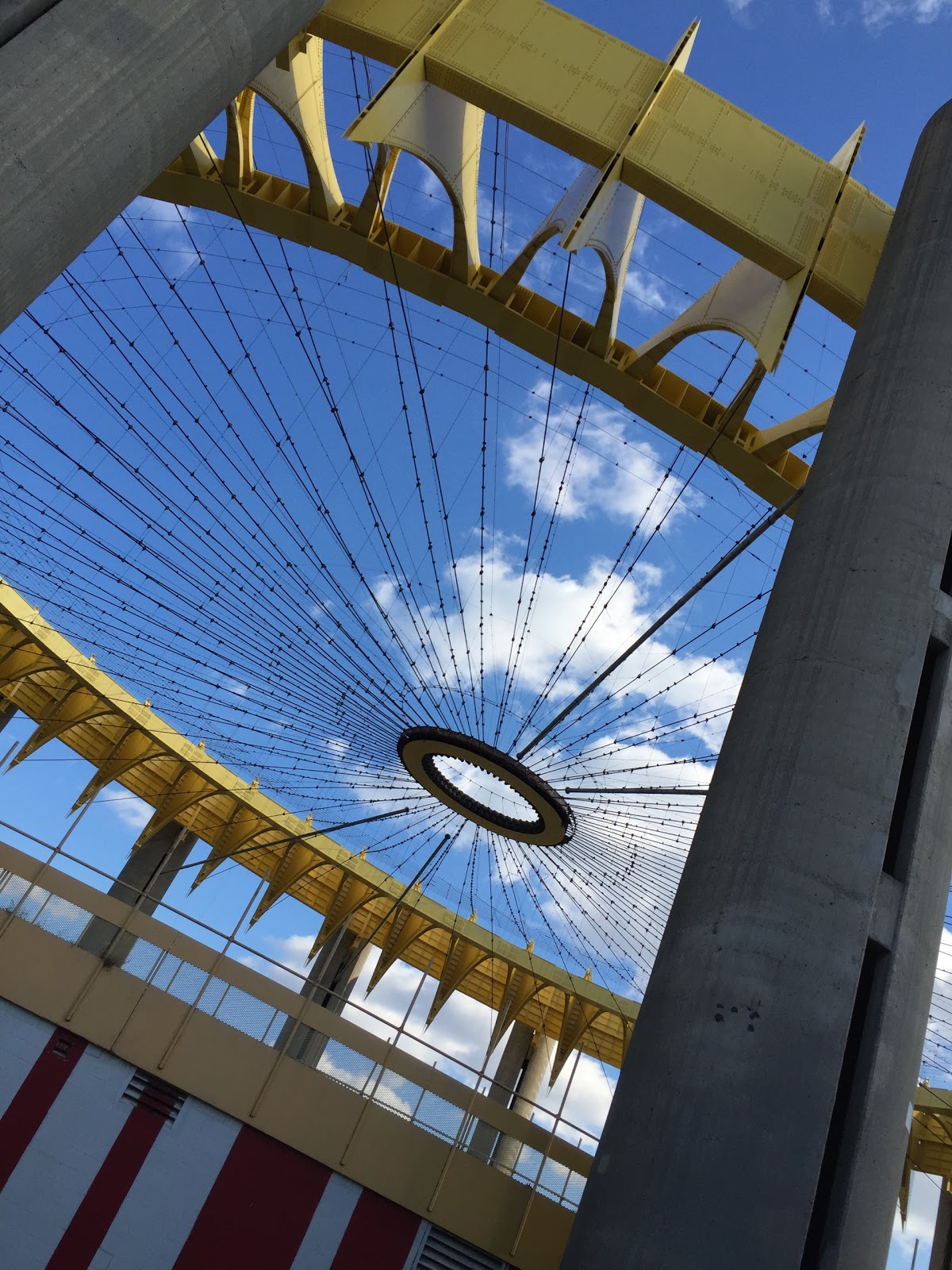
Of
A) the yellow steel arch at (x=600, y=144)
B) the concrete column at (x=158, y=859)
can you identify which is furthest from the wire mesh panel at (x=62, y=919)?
the concrete column at (x=158, y=859)

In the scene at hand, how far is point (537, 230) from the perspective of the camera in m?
19.1

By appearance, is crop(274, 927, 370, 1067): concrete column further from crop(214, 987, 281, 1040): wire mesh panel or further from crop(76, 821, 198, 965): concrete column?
crop(214, 987, 281, 1040): wire mesh panel

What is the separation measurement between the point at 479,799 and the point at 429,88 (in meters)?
17.8

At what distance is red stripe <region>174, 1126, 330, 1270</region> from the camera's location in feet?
62.2

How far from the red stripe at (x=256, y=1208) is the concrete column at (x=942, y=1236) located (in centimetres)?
2336

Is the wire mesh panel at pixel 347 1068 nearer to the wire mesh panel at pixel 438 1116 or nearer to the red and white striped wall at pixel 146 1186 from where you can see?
the wire mesh panel at pixel 438 1116

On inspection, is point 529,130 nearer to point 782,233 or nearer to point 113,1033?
point 782,233

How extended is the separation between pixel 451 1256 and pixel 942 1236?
22126mm

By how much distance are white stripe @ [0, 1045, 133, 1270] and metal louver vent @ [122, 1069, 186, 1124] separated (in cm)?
14

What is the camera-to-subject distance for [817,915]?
29.4 feet

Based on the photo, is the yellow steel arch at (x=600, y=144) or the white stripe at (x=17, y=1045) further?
the white stripe at (x=17, y=1045)

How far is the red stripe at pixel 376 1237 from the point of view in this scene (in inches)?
773

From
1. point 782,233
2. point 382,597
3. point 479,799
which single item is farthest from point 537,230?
point 479,799

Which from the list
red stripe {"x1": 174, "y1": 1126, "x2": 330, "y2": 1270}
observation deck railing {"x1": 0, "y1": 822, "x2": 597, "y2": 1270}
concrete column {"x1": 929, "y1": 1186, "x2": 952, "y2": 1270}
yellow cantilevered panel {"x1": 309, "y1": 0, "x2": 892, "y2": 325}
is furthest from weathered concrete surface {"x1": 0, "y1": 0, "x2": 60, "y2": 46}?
concrete column {"x1": 929, "y1": 1186, "x2": 952, "y2": 1270}
